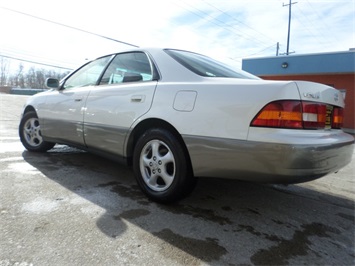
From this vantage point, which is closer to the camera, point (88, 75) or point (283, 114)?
point (283, 114)

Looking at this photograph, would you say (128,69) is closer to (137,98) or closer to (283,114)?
(137,98)

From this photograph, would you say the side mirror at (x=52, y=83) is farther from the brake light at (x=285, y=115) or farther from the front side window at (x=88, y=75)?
the brake light at (x=285, y=115)

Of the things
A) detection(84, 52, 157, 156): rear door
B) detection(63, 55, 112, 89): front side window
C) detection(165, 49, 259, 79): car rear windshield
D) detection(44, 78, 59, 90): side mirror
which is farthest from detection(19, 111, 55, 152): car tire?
detection(165, 49, 259, 79): car rear windshield

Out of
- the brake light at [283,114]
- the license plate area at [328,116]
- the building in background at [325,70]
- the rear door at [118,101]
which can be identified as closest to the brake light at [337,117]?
the license plate area at [328,116]

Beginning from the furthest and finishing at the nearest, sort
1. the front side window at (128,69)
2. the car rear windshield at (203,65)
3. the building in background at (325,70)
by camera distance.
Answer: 1. the building in background at (325,70)
2. the front side window at (128,69)
3. the car rear windshield at (203,65)

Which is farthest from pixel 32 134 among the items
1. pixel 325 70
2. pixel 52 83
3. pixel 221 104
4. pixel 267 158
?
pixel 325 70

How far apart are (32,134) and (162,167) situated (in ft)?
9.34

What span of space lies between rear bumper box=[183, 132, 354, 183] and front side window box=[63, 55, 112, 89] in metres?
1.75

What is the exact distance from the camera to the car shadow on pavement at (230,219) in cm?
199

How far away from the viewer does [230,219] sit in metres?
2.49

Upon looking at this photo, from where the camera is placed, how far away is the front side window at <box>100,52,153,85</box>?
3.02m

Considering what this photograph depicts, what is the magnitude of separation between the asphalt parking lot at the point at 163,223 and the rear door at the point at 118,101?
20.5 inches

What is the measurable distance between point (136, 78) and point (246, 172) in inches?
59.4

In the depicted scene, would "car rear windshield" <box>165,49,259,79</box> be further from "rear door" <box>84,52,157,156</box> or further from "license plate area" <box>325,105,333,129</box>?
"license plate area" <box>325,105,333,129</box>
